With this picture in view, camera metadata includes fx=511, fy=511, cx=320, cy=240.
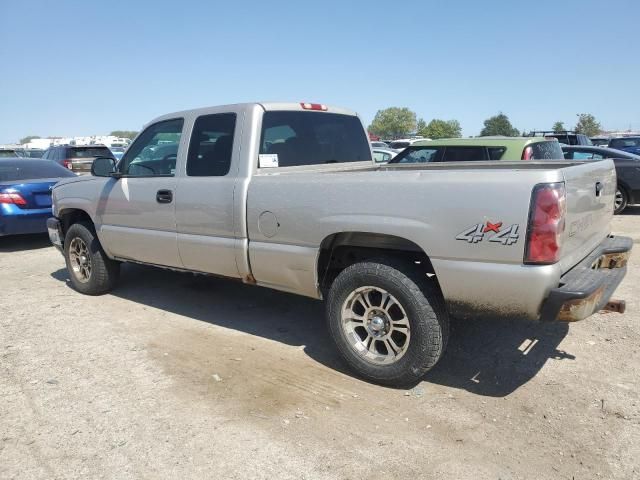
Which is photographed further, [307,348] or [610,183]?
[307,348]

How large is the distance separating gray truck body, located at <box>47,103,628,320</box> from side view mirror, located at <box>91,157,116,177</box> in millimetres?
107

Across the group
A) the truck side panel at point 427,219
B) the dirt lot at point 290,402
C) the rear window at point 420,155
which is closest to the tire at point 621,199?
the rear window at point 420,155

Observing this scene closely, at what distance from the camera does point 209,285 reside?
20.1ft

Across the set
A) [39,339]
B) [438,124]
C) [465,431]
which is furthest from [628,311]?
[438,124]

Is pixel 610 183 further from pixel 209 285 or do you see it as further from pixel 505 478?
pixel 209 285

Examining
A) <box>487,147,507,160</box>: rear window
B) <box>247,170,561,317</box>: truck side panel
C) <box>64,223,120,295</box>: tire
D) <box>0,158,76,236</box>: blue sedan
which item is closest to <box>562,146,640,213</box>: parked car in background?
<box>487,147,507,160</box>: rear window

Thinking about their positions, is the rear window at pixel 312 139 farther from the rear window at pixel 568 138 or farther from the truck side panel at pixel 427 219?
the rear window at pixel 568 138

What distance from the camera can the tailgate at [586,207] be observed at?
3.02m

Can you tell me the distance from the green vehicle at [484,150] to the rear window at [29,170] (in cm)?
615

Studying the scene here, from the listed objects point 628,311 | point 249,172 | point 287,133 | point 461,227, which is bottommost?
point 628,311

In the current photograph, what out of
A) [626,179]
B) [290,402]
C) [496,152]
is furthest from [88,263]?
[626,179]

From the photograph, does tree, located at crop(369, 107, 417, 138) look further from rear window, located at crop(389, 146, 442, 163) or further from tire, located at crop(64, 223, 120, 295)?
tire, located at crop(64, 223, 120, 295)

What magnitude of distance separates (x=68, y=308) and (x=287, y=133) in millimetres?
3052

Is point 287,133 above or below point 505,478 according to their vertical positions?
above
